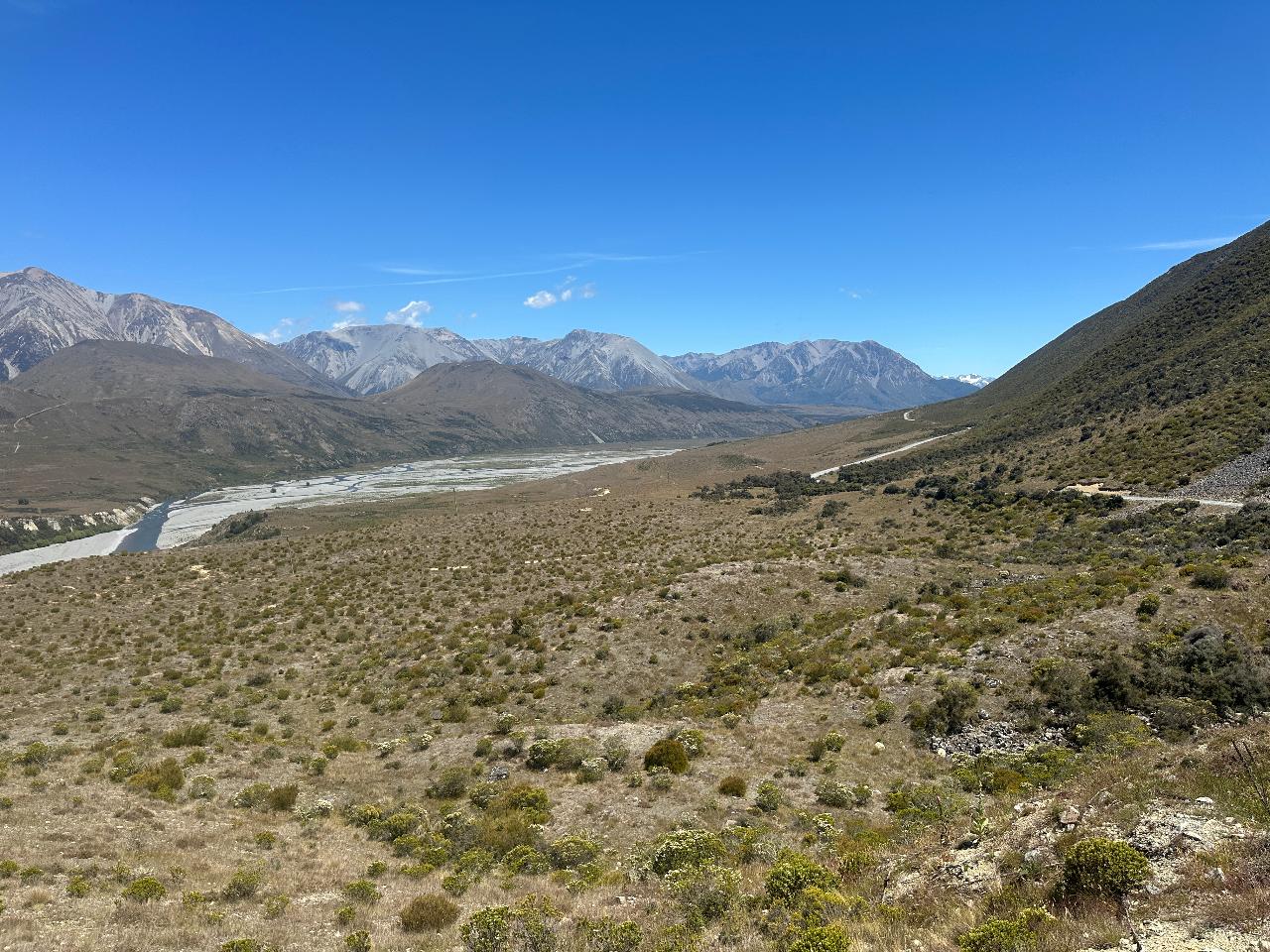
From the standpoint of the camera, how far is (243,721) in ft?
78.5

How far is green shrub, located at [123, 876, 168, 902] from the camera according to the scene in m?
11.0

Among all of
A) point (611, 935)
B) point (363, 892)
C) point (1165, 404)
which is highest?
point (1165, 404)

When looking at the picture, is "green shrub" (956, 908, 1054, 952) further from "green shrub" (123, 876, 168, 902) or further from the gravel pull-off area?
the gravel pull-off area

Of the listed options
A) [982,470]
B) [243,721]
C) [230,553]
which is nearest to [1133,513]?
[982,470]

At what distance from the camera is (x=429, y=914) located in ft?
36.0

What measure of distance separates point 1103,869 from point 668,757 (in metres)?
12.5

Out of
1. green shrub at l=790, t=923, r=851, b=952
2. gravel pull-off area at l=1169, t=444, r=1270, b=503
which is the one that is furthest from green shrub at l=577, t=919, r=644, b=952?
gravel pull-off area at l=1169, t=444, r=1270, b=503

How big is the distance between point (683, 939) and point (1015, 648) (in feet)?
62.6

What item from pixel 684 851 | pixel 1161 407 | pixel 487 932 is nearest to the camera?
pixel 487 932

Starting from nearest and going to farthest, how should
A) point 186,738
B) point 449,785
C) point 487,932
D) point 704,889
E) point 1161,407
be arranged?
point 487,932, point 704,889, point 449,785, point 186,738, point 1161,407

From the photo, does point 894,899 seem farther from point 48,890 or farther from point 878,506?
point 878,506

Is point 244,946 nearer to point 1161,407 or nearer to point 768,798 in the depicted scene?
point 768,798

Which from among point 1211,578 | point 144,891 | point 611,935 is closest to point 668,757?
point 611,935

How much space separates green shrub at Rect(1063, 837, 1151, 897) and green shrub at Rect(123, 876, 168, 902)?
15.5 metres
